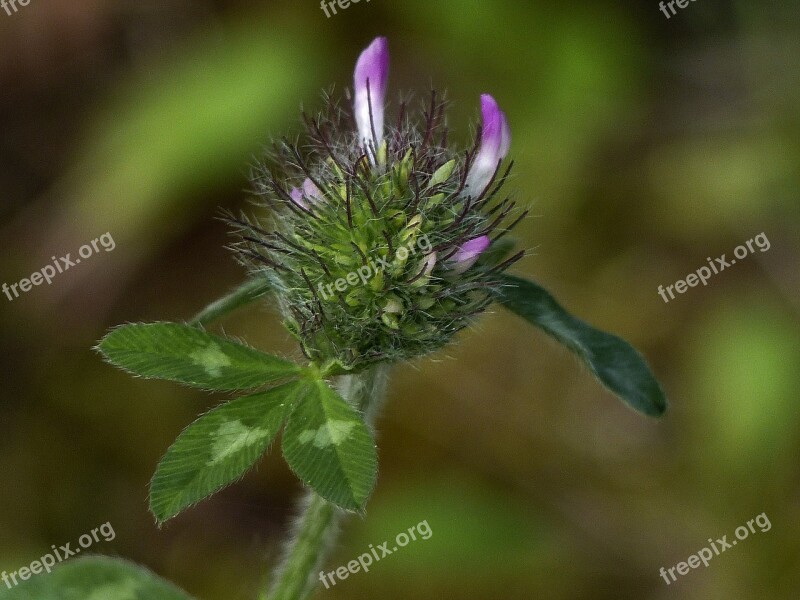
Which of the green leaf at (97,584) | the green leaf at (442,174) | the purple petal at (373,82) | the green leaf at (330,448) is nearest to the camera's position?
the green leaf at (330,448)

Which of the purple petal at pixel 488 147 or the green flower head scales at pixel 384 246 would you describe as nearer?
the green flower head scales at pixel 384 246

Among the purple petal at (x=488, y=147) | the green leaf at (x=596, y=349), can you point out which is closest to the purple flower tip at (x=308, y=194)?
the purple petal at (x=488, y=147)

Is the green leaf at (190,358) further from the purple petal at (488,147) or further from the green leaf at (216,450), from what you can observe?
the purple petal at (488,147)

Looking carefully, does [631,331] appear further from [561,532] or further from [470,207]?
[470,207]

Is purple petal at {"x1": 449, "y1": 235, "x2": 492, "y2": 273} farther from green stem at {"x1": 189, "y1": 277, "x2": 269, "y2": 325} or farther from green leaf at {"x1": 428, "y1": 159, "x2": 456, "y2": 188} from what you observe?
green stem at {"x1": 189, "y1": 277, "x2": 269, "y2": 325}

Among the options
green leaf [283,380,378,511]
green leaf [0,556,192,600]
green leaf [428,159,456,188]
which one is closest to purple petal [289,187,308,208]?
green leaf [428,159,456,188]
